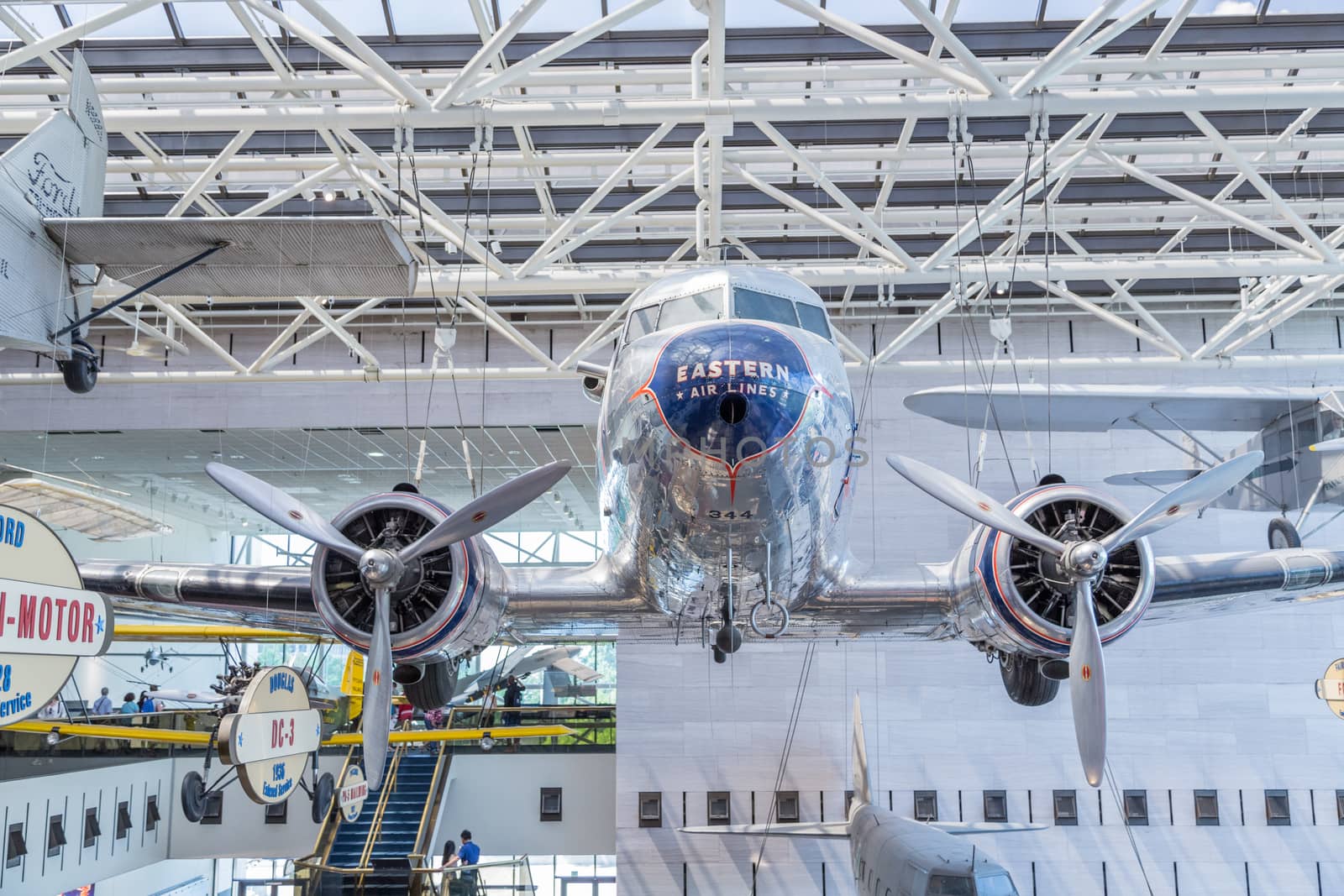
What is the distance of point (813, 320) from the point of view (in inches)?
273

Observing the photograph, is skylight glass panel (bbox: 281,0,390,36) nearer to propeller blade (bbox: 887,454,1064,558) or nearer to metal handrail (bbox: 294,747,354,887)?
propeller blade (bbox: 887,454,1064,558)

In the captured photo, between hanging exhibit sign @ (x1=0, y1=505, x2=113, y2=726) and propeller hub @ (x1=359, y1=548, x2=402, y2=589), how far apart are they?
249 centimetres

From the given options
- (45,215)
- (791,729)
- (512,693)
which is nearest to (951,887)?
(791,729)

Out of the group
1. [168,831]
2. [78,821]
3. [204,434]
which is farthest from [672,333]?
[168,831]

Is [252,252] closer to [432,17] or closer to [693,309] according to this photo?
[693,309]

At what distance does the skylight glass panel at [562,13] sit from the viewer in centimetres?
1025

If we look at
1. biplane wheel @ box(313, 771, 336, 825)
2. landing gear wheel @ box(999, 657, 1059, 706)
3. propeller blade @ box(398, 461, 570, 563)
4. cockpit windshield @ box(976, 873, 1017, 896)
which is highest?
propeller blade @ box(398, 461, 570, 563)

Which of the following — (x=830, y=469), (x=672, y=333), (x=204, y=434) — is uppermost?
(x=204, y=434)

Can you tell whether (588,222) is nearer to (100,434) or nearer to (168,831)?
(100,434)

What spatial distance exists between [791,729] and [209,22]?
1284 centimetres

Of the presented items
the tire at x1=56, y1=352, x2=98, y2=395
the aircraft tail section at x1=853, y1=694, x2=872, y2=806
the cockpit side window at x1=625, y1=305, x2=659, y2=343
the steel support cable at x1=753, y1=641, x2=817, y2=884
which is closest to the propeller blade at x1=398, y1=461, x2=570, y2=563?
the cockpit side window at x1=625, y1=305, x2=659, y2=343

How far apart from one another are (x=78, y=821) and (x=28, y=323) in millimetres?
14619

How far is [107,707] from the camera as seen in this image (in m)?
21.1

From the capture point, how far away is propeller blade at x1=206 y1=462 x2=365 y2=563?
274 inches
